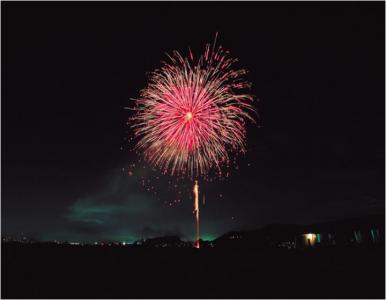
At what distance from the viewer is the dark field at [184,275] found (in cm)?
1027

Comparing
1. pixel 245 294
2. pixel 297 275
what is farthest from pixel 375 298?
pixel 245 294

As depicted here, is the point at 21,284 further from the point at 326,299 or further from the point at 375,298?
the point at 375,298

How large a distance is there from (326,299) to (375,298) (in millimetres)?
1594

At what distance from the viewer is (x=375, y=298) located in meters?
10.2

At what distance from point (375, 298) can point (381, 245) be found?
6195mm

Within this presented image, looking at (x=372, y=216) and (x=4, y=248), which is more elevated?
(x=372, y=216)

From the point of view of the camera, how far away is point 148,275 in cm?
1137

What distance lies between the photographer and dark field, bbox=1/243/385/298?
1027cm

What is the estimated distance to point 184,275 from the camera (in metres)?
11.4

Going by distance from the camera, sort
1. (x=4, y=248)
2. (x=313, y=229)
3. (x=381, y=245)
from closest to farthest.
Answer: (x=4, y=248) → (x=381, y=245) → (x=313, y=229)

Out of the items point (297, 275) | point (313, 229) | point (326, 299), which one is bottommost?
point (326, 299)

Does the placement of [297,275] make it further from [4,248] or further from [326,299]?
[4,248]

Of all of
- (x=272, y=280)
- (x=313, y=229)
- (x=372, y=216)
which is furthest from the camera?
(x=313, y=229)

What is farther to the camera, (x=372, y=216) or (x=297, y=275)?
(x=372, y=216)
